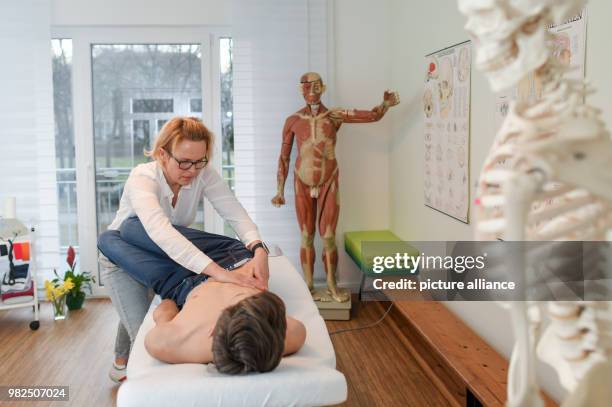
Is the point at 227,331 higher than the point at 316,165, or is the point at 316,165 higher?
the point at 316,165

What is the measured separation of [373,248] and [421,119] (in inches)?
36.0

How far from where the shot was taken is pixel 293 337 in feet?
6.75

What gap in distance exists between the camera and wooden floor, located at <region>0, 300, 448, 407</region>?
3102mm

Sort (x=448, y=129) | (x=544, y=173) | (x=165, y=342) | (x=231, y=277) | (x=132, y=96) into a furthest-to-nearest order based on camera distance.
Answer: (x=132, y=96)
(x=448, y=129)
(x=231, y=277)
(x=165, y=342)
(x=544, y=173)

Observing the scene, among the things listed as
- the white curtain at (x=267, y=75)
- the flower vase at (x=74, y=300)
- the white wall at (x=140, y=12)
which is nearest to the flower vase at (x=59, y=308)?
the flower vase at (x=74, y=300)

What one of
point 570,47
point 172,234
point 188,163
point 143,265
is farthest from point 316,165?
point 570,47

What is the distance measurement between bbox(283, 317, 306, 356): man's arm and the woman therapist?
0.36 meters

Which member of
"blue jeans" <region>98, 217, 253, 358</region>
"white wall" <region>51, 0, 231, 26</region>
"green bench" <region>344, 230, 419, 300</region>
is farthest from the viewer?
"white wall" <region>51, 0, 231, 26</region>

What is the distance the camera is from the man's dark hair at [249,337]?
176 cm

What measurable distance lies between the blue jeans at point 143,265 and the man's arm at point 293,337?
0.62 meters

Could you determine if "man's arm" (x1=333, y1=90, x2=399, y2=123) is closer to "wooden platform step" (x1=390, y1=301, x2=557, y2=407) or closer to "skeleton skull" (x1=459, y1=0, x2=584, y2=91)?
"wooden platform step" (x1=390, y1=301, x2=557, y2=407)

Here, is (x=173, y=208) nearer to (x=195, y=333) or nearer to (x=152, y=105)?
(x=195, y=333)

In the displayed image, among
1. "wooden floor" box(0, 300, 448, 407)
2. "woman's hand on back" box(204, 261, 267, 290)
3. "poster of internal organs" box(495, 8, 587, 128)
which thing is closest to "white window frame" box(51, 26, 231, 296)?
"wooden floor" box(0, 300, 448, 407)

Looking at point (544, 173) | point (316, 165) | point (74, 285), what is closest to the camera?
point (544, 173)
